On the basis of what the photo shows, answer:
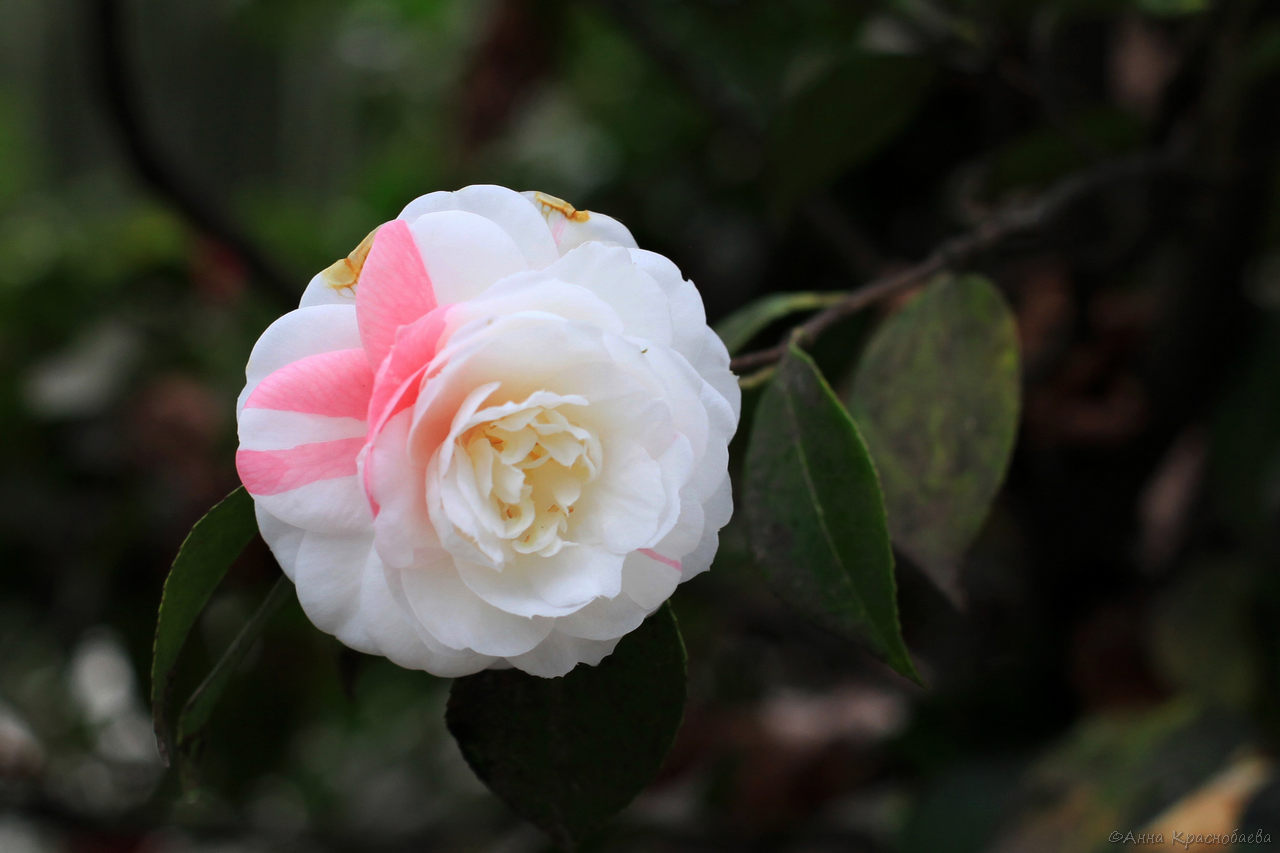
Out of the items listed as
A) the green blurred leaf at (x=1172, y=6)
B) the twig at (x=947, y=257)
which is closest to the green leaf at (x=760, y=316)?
the twig at (x=947, y=257)

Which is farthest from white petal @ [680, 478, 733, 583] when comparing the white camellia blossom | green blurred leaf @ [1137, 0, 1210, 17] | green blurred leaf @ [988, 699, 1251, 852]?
green blurred leaf @ [988, 699, 1251, 852]

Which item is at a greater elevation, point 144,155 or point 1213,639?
point 144,155

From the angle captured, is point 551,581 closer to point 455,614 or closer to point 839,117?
point 455,614

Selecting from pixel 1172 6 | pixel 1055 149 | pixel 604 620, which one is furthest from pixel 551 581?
pixel 1055 149

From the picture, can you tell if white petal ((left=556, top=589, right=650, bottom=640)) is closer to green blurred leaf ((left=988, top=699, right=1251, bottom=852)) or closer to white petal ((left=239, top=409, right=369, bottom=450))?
white petal ((left=239, top=409, right=369, bottom=450))

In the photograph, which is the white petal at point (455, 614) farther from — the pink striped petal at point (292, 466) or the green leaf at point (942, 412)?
the green leaf at point (942, 412)
